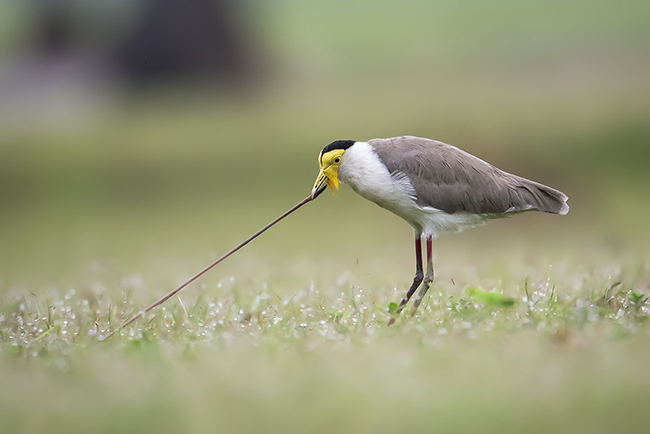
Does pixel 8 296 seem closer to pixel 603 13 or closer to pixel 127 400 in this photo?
pixel 127 400

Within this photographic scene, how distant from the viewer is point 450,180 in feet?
16.6

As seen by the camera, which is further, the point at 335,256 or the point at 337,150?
the point at 335,256

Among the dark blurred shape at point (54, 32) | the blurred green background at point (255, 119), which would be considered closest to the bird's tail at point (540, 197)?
the blurred green background at point (255, 119)

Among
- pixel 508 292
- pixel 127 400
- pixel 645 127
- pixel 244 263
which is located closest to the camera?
pixel 127 400

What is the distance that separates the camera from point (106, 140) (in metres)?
15.8

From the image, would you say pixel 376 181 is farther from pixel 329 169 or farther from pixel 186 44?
pixel 186 44

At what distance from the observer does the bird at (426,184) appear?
498 centimetres

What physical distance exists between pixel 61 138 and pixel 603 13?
1429 centimetres

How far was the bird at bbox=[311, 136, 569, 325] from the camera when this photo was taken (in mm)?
4980

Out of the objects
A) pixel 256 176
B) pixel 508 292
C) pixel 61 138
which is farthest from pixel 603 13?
pixel 508 292

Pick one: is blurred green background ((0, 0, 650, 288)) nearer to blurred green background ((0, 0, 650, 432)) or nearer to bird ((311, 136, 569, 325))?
blurred green background ((0, 0, 650, 432))

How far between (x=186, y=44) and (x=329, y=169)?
12179mm

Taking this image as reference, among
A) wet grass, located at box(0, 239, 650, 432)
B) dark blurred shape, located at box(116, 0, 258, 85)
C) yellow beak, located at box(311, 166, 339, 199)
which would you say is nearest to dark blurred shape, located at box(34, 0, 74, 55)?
dark blurred shape, located at box(116, 0, 258, 85)

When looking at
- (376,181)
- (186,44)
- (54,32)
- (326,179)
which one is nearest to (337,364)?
(376,181)
